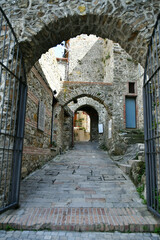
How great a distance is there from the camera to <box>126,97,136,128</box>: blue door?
9.81 m

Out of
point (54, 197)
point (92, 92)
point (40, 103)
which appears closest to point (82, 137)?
point (92, 92)

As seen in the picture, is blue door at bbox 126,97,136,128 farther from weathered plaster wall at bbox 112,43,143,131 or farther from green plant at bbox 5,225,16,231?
green plant at bbox 5,225,16,231

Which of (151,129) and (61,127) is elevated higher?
(61,127)

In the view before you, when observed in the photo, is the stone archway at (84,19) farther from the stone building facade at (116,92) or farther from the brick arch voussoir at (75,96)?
the brick arch voussoir at (75,96)

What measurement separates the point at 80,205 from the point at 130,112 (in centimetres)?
748

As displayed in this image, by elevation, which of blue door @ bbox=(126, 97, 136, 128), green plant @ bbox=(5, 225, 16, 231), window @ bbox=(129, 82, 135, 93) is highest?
window @ bbox=(129, 82, 135, 93)

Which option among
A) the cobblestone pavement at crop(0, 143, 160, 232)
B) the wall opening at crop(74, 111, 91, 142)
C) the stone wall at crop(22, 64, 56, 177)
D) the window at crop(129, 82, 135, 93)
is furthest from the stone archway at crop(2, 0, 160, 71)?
the wall opening at crop(74, 111, 91, 142)

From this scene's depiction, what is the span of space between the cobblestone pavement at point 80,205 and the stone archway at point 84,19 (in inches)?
103

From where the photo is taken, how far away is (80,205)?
3.23 m

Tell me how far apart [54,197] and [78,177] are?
4.81ft

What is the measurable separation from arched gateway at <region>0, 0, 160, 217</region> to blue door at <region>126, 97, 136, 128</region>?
6591 mm

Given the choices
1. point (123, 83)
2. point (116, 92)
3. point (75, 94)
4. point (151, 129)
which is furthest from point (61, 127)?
point (151, 129)

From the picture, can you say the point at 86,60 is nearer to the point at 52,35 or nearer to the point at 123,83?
the point at 123,83

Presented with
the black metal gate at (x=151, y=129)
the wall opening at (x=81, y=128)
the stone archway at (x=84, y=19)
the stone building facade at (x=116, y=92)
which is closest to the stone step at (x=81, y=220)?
the black metal gate at (x=151, y=129)
